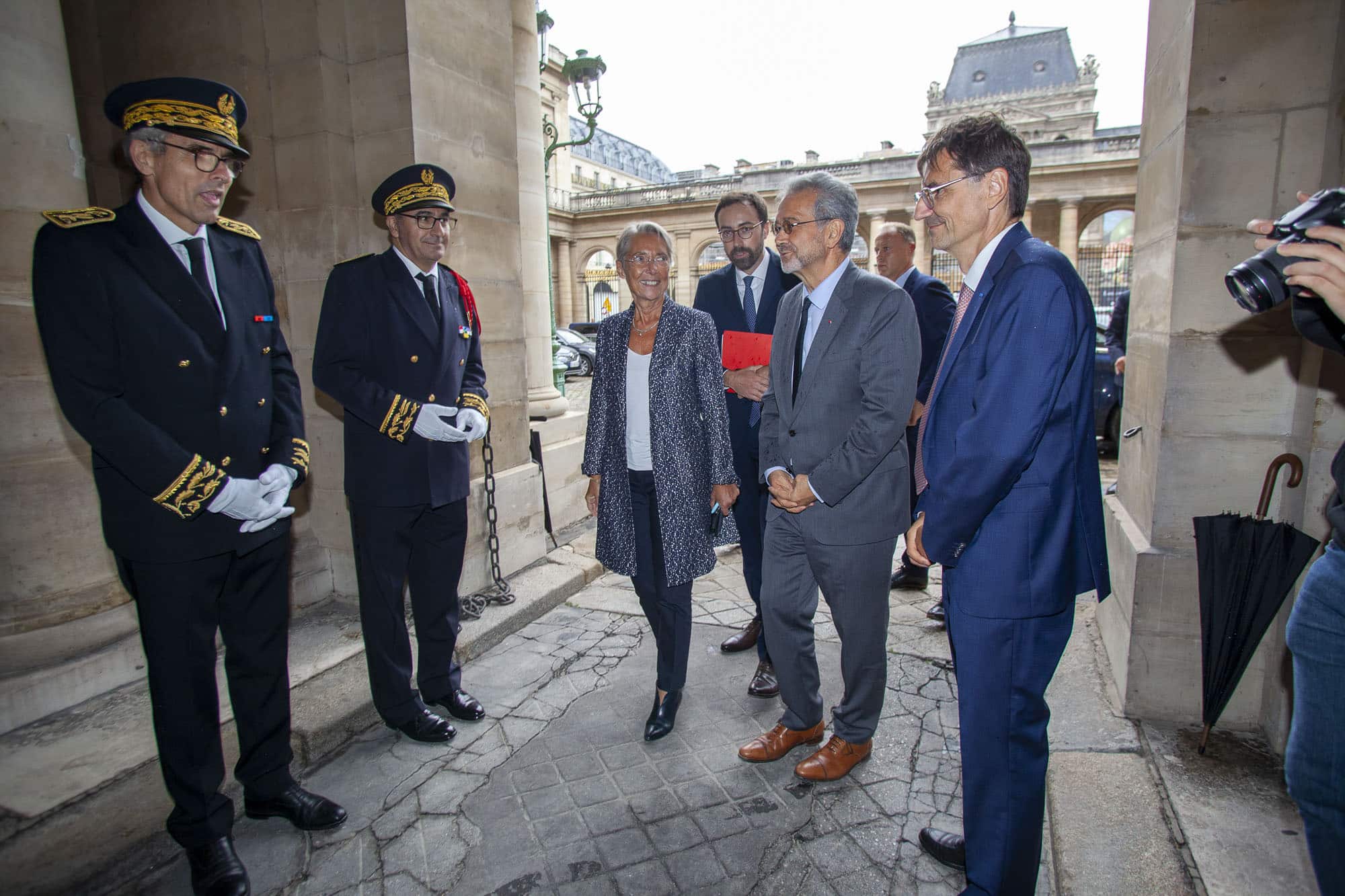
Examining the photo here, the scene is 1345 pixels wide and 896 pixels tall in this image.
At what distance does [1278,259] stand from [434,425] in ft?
8.89

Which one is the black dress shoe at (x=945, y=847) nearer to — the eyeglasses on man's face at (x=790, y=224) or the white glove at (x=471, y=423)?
the eyeglasses on man's face at (x=790, y=224)

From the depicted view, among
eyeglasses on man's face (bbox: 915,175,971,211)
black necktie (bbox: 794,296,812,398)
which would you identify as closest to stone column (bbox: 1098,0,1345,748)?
eyeglasses on man's face (bbox: 915,175,971,211)

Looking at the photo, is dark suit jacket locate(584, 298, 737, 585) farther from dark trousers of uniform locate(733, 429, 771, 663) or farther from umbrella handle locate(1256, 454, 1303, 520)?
umbrella handle locate(1256, 454, 1303, 520)

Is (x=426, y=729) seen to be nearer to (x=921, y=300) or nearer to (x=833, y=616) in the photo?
(x=833, y=616)

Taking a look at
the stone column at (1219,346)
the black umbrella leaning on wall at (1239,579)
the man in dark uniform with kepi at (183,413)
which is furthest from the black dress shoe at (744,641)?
the man in dark uniform with kepi at (183,413)

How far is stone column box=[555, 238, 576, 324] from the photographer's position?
39.8m

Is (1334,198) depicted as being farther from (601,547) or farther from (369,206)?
(369,206)

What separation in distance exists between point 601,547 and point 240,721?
150 centimetres

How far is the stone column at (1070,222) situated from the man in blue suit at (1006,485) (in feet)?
104

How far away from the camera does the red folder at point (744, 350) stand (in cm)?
342

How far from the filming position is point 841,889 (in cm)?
223

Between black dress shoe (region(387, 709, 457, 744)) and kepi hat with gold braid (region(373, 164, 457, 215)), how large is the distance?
7.17 feet

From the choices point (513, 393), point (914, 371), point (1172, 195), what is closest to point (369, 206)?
point (513, 393)

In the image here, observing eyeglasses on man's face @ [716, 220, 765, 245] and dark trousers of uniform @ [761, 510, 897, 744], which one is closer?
dark trousers of uniform @ [761, 510, 897, 744]
